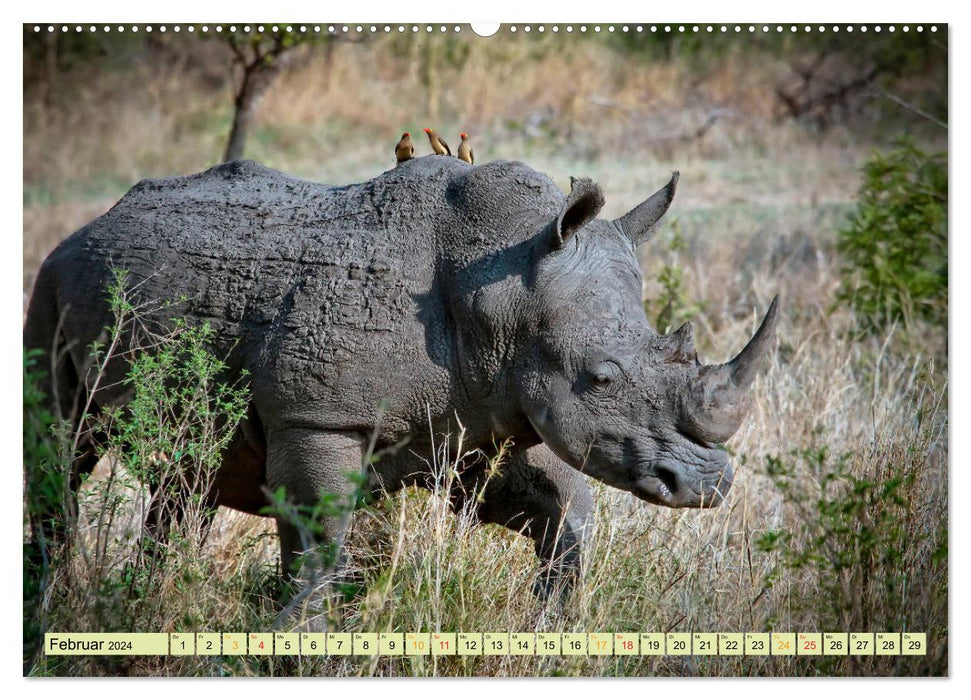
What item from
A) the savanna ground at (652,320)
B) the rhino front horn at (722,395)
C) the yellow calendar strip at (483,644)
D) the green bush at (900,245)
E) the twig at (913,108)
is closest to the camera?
the yellow calendar strip at (483,644)

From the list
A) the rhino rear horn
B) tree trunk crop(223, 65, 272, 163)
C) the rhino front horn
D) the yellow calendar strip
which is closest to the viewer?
the yellow calendar strip

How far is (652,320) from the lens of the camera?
350 inches

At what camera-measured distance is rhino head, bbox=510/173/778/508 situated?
4.73 metres

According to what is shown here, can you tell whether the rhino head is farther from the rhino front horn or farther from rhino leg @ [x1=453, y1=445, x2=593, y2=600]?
rhino leg @ [x1=453, y1=445, x2=593, y2=600]

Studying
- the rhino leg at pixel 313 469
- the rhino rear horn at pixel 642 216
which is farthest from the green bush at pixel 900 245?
the rhino leg at pixel 313 469

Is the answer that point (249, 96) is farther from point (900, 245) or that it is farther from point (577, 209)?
point (577, 209)

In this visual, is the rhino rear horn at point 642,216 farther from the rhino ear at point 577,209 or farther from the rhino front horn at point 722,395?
the rhino front horn at point 722,395

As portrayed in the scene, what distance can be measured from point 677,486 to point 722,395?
0.37 m

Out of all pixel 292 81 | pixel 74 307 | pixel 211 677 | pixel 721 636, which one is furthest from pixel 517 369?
pixel 292 81

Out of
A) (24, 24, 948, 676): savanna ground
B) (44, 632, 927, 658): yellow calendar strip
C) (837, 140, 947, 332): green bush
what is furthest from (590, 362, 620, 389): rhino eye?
(837, 140, 947, 332): green bush

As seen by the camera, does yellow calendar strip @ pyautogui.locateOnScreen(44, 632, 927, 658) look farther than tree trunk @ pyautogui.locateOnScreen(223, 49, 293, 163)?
No

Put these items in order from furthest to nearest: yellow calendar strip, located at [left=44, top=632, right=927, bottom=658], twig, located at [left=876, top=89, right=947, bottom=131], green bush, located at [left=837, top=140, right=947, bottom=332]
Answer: green bush, located at [left=837, top=140, right=947, bottom=332], twig, located at [left=876, top=89, right=947, bottom=131], yellow calendar strip, located at [left=44, top=632, right=927, bottom=658]

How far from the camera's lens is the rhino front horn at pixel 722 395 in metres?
4.69

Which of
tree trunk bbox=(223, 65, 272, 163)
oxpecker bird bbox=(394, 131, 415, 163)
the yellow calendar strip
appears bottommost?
the yellow calendar strip
